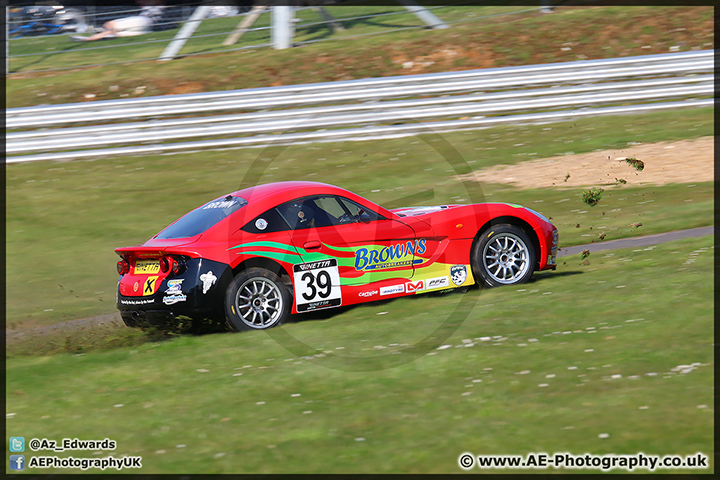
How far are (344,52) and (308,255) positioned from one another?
1217 centimetres

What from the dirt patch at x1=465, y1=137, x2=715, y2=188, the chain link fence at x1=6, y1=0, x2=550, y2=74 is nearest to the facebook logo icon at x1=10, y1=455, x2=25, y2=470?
the dirt patch at x1=465, y1=137, x2=715, y2=188

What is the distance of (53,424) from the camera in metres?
5.72

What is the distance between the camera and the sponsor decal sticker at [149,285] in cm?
772

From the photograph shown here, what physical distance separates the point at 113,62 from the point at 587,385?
16463mm

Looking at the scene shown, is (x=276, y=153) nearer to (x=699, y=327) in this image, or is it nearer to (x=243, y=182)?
(x=243, y=182)

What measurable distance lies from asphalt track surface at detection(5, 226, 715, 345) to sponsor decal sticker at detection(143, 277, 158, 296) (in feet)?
4.25

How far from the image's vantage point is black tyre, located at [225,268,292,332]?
304 inches

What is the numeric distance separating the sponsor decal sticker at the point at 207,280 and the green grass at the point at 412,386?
0.49 meters

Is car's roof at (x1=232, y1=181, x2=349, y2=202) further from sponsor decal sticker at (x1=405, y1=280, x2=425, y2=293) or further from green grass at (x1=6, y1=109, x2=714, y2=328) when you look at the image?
green grass at (x1=6, y1=109, x2=714, y2=328)

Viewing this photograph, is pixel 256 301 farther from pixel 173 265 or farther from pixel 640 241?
pixel 640 241

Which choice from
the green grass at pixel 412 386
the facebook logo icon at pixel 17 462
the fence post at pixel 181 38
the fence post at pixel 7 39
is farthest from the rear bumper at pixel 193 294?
the fence post at pixel 7 39

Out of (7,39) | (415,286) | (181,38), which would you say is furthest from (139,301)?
(7,39)

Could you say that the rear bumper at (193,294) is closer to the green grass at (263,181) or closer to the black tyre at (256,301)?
the black tyre at (256,301)

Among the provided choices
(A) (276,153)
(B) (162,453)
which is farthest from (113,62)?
(B) (162,453)
